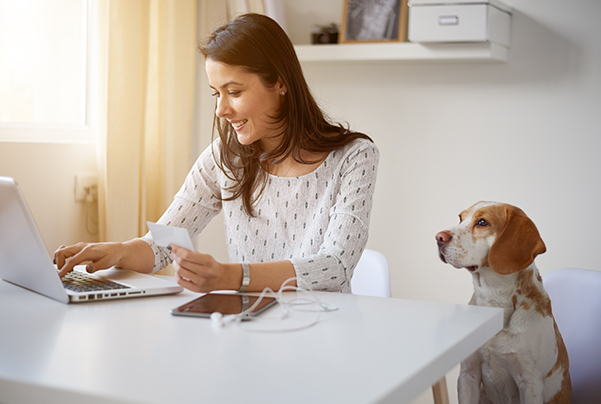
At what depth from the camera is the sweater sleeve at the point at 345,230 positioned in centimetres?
121

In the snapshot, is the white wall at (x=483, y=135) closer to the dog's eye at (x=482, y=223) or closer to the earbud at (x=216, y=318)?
the dog's eye at (x=482, y=223)

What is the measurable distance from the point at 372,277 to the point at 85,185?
3.69 ft

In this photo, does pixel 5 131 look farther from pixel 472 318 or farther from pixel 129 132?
pixel 472 318

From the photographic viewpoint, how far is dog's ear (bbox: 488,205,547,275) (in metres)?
1.31

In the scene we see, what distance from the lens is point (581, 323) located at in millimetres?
1496

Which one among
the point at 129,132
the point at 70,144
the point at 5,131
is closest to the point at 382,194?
the point at 129,132

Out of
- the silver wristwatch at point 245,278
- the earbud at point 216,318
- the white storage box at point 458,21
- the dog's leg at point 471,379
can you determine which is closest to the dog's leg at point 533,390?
the dog's leg at point 471,379

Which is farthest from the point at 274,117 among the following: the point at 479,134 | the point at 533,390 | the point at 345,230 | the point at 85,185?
the point at 479,134

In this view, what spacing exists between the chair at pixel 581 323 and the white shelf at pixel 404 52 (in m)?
0.90

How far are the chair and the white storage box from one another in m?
0.91

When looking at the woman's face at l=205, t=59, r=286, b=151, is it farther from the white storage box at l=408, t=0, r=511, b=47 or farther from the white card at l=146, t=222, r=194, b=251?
the white storage box at l=408, t=0, r=511, b=47

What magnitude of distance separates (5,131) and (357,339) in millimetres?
1613

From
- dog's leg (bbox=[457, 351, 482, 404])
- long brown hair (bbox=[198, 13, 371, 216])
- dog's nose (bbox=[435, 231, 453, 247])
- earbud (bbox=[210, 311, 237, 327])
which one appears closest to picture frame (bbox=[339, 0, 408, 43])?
long brown hair (bbox=[198, 13, 371, 216])

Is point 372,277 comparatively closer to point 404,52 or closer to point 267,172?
point 267,172
